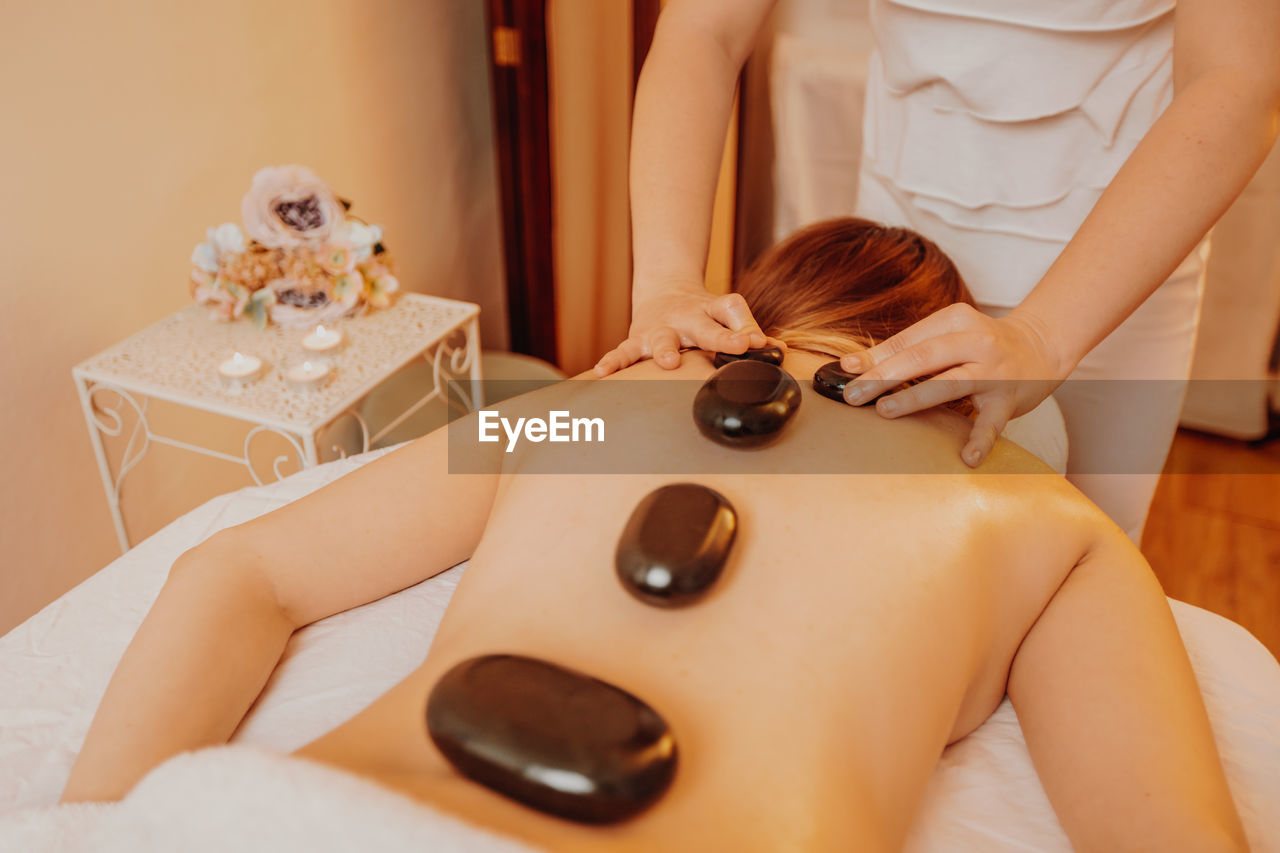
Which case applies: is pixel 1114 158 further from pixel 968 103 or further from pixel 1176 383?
pixel 1176 383

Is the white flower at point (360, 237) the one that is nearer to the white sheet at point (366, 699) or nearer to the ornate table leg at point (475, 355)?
the ornate table leg at point (475, 355)

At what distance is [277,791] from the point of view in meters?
0.49

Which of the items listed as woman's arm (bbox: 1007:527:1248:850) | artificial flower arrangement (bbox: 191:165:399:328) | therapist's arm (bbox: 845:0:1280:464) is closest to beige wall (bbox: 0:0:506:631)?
artificial flower arrangement (bbox: 191:165:399:328)

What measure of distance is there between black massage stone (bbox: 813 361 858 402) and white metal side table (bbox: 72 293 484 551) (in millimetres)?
832

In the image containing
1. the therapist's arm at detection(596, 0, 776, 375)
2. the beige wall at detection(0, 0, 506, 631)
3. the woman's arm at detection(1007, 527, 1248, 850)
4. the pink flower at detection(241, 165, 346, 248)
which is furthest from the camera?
the pink flower at detection(241, 165, 346, 248)

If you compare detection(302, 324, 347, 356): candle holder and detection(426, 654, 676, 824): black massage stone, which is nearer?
detection(426, 654, 676, 824): black massage stone

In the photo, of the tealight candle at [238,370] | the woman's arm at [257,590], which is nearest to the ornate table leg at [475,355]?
the tealight candle at [238,370]

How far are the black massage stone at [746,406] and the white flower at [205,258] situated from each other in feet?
3.63

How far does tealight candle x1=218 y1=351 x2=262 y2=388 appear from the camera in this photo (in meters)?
1.40

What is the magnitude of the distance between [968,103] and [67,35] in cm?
136

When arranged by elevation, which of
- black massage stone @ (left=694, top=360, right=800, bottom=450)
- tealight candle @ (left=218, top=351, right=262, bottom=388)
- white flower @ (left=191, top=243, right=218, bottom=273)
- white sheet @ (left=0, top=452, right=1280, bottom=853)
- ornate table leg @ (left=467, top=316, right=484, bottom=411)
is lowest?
ornate table leg @ (left=467, top=316, right=484, bottom=411)

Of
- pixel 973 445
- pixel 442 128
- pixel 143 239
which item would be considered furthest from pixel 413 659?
pixel 442 128

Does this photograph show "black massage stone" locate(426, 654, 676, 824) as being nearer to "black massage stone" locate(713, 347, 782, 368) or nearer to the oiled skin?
the oiled skin

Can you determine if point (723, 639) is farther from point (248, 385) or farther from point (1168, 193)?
point (248, 385)
